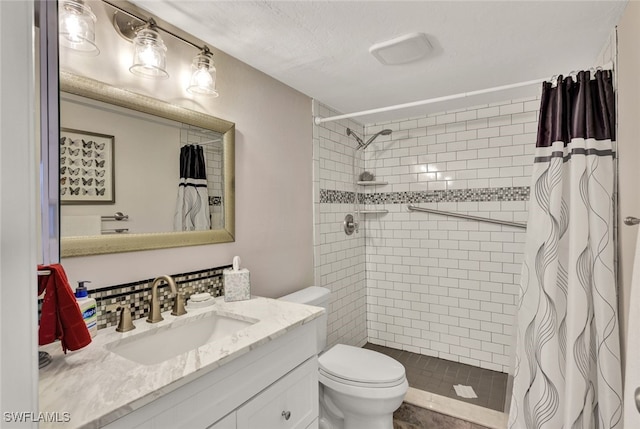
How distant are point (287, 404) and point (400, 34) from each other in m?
1.75

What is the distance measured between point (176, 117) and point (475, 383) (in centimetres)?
268

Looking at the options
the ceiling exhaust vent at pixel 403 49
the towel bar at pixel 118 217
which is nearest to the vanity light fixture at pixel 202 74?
the towel bar at pixel 118 217

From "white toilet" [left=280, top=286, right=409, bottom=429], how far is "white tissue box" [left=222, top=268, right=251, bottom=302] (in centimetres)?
42

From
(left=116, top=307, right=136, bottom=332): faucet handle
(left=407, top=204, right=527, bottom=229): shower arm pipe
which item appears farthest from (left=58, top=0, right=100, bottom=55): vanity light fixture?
(left=407, top=204, right=527, bottom=229): shower arm pipe

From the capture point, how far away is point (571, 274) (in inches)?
57.9

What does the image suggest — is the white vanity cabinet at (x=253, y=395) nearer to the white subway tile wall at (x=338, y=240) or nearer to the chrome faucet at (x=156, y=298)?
the chrome faucet at (x=156, y=298)

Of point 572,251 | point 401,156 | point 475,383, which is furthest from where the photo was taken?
point 401,156

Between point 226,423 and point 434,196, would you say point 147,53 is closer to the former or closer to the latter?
point 226,423

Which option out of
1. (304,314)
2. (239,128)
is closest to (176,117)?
(239,128)

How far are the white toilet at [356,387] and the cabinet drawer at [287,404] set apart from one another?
0.41 meters

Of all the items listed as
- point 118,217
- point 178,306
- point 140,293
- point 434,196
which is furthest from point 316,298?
point 434,196

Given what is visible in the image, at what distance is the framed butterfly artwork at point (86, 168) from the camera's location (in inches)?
45.1

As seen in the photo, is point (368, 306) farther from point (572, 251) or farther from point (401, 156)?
point (572, 251)

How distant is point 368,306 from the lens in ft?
10.5
